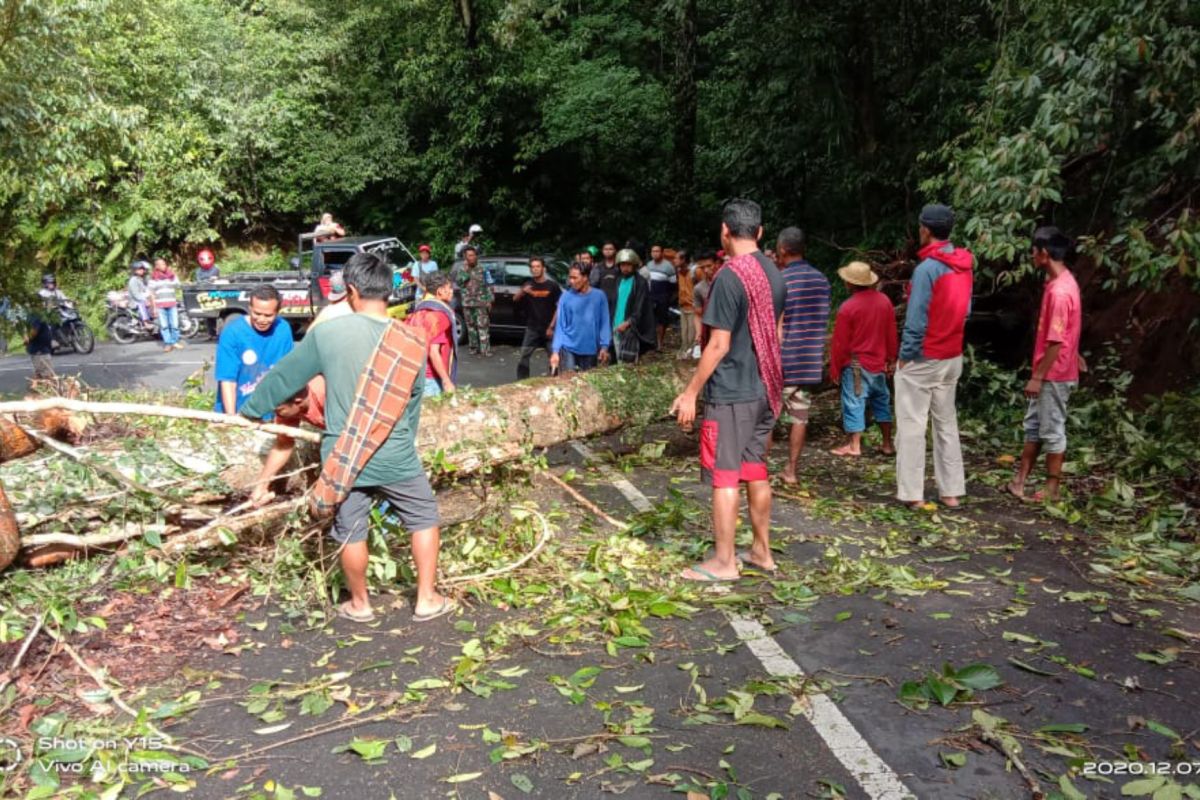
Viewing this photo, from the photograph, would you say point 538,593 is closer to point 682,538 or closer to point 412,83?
point 682,538

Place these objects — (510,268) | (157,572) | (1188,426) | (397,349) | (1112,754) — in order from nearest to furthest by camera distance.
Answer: (1112,754) → (397,349) → (157,572) → (1188,426) → (510,268)

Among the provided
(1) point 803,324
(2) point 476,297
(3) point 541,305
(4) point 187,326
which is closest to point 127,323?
(4) point 187,326

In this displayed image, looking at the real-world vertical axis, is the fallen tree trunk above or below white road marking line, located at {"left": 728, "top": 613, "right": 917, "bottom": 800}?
above

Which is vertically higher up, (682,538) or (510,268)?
(510,268)

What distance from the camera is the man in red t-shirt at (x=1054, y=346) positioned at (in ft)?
20.4

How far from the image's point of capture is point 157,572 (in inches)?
190

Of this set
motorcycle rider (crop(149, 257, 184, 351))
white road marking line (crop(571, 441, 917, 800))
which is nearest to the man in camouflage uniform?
motorcycle rider (crop(149, 257, 184, 351))

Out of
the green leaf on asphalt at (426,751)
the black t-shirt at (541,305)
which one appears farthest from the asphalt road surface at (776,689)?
the black t-shirt at (541,305)

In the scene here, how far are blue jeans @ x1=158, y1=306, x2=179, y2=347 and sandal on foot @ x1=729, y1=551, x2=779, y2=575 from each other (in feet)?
52.7

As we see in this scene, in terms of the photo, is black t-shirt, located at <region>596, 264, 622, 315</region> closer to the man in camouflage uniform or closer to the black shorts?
the man in camouflage uniform

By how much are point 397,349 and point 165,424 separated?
2.49 meters

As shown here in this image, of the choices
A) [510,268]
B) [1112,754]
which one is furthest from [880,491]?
[510,268]

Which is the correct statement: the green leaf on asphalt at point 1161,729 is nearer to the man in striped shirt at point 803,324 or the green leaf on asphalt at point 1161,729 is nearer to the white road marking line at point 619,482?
the white road marking line at point 619,482

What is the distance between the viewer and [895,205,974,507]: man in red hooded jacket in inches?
243
